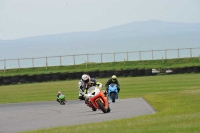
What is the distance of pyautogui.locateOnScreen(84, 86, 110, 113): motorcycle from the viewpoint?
23.6 meters

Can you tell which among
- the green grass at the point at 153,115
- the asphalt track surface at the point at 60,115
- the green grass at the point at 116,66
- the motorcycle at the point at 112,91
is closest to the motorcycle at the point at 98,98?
the asphalt track surface at the point at 60,115

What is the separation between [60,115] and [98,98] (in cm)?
197

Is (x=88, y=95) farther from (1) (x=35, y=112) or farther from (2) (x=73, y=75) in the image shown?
(2) (x=73, y=75)

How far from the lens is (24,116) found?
25797 mm

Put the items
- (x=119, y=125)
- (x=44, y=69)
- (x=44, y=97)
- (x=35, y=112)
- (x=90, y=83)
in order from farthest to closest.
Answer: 1. (x=44, y=69)
2. (x=44, y=97)
3. (x=35, y=112)
4. (x=90, y=83)
5. (x=119, y=125)

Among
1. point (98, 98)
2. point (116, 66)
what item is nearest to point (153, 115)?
point (98, 98)

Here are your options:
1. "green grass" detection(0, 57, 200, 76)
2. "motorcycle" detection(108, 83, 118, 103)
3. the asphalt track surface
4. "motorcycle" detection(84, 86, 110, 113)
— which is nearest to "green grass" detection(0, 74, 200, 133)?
the asphalt track surface

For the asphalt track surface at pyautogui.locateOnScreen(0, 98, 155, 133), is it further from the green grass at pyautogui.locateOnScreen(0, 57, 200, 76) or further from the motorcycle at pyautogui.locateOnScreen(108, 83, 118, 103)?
the green grass at pyautogui.locateOnScreen(0, 57, 200, 76)

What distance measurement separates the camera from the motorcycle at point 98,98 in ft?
77.3

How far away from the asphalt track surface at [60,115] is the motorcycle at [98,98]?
10.6 inches

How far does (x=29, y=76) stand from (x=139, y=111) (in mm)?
34135

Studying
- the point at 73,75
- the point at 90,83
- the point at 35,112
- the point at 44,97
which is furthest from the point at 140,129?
the point at 73,75

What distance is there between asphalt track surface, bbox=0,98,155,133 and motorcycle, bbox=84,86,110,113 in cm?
27

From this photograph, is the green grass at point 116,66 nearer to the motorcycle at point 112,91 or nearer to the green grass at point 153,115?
the green grass at point 153,115
